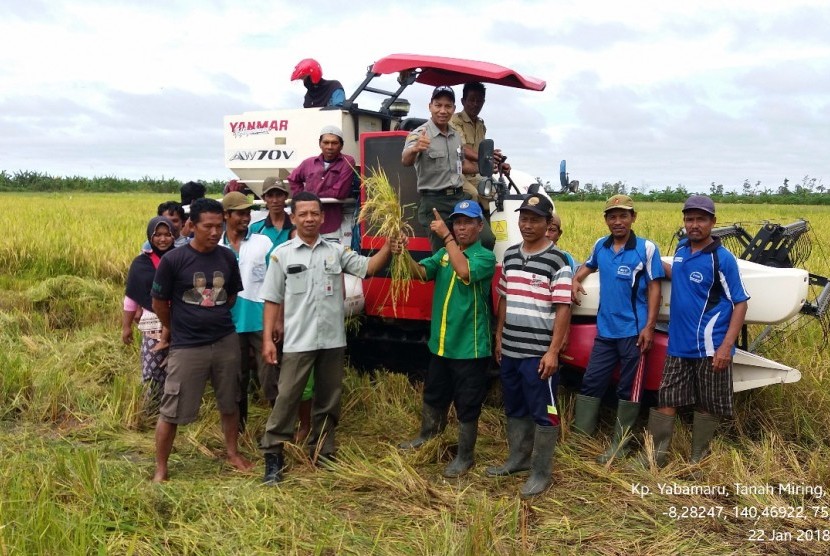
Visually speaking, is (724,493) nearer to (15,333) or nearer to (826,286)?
(826,286)

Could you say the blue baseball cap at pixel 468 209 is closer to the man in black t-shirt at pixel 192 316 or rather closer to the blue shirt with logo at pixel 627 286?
the blue shirt with logo at pixel 627 286

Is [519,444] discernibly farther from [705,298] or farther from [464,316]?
[705,298]

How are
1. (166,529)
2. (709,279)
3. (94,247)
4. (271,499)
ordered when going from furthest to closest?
(94,247)
(709,279)
(271,499)
(166,529)

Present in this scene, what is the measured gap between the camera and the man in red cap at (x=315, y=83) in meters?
6.23

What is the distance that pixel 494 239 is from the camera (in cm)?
491

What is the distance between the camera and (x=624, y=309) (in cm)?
431

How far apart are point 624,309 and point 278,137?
3.37 m

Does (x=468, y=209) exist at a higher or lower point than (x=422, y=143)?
lower

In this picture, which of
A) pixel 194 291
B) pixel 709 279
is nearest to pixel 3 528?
pixel 194 291

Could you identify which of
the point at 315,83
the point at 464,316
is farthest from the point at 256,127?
the point at 464,316

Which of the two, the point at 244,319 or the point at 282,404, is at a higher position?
the point at 244,319

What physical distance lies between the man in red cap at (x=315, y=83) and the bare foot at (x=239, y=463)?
314cm

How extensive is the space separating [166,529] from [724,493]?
111 inches

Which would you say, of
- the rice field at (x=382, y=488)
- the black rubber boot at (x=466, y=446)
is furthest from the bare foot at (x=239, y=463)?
the black rubber boot at (x=466, y=446)
